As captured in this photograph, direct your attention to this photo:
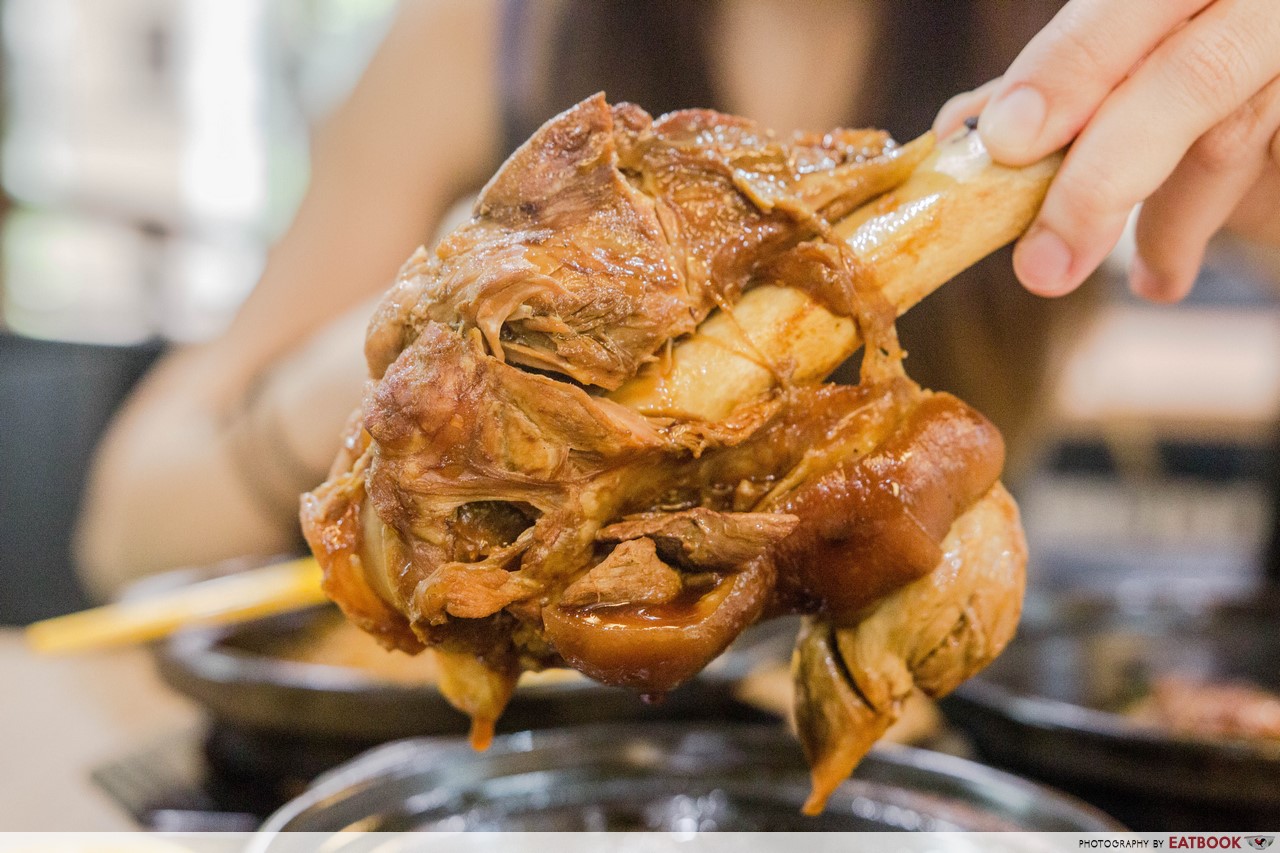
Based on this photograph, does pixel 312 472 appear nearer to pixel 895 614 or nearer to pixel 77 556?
pixel 895 614

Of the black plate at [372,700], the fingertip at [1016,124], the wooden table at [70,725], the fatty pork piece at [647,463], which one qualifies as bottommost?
the wooden table at [70,725]

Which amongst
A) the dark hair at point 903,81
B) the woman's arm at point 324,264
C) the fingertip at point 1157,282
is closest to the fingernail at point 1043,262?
the fingertip at point 1157,282

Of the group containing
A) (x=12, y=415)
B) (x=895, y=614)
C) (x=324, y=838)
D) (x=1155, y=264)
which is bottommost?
(x=12, y=415)

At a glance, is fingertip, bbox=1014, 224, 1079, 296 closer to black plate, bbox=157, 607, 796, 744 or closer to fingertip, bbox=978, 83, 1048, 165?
fingertip, bbox=978, 83, 1048, 165

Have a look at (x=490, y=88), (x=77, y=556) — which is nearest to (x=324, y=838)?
(x=490, y=88)

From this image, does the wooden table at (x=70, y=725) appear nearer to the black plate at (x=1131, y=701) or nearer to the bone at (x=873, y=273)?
the bone at (x=873, y=273)

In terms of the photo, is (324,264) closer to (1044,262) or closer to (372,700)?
(372,700)

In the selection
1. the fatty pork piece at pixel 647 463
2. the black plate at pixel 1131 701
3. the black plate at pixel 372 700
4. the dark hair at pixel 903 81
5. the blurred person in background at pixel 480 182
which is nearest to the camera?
the fatty pork piece at pixel 647 463

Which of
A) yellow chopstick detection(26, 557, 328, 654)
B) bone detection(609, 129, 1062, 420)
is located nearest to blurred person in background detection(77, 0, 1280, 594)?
bone detection(609, 129, 1062, 420)
